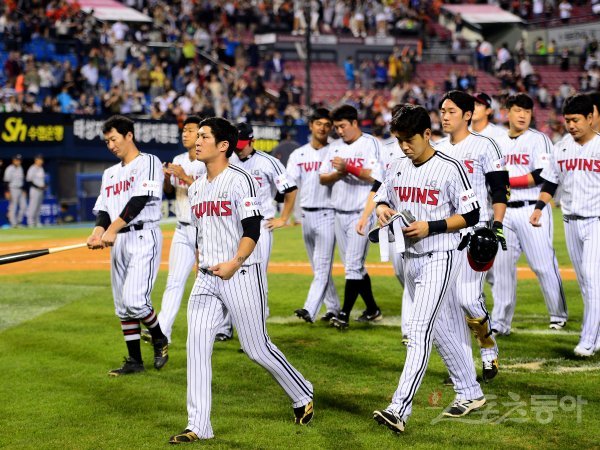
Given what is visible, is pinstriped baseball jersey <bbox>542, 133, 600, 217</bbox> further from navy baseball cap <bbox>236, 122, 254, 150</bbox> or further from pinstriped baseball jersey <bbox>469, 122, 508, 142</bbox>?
navy baseball cap <bbox>236, 122, 254, 150</bbox>

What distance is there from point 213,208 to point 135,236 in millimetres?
2288

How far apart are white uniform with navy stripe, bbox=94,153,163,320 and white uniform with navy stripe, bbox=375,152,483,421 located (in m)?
2.71

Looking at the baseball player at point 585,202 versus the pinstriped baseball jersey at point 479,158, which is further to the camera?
the baseball player at point 585,202

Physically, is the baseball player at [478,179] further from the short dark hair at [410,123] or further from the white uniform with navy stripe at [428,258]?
the short dark hair at [410,123]

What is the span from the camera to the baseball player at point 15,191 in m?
26.2

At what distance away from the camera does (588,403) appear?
7.23 meters

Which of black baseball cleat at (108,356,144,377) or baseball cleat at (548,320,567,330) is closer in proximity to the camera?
black baseball cleat at (108,356,144,377)

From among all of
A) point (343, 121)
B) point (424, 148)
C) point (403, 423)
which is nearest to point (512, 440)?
point (403, 423)

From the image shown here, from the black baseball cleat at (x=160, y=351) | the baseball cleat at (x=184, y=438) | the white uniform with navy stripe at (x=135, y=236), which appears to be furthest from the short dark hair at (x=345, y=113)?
the baseball cleat at (x=184, y=438)

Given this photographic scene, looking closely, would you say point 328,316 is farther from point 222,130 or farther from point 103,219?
point 222,130

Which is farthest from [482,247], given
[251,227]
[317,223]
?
[317,223]

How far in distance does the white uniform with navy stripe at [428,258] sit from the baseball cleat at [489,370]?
1.16 metres

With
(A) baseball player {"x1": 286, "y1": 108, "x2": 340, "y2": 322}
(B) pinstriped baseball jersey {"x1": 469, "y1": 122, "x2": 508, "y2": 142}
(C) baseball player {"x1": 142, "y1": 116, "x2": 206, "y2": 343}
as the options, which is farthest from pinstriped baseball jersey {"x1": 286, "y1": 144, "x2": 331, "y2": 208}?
(B) pinstriped baseball jersey {"x1": 469, "y1": 122, "x2": 508, "y2": 142}

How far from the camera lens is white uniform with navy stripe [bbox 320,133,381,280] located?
10.8 m
